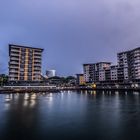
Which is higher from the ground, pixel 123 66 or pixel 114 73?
pixel 123 66

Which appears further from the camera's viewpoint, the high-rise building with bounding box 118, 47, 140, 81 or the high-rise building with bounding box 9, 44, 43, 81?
the high-rise building with bounding box 9, 44, 43, 81

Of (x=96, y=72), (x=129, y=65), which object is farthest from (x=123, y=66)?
(x=96, y=72)

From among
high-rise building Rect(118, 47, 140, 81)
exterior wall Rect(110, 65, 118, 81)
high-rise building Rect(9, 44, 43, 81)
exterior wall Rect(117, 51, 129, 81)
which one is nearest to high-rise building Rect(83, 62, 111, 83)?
exterior wall Rect(110, 65, 118, 81)

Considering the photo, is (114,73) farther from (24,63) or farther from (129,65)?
(24,63)

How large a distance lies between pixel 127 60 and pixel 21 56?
74.1m

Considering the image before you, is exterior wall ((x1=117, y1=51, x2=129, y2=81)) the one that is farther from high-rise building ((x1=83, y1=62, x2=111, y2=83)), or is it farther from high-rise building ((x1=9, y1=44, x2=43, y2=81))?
high-rise building ((x1=9, y1=44, x2=43, y2=81))

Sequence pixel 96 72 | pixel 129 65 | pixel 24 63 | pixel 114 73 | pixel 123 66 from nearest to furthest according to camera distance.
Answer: pixel 24 63 < pixel 129 65 < pixel 123 66 < pixel 114 73 < pixel 96 72

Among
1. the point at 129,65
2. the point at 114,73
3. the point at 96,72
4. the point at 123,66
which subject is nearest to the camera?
the point at 129,65

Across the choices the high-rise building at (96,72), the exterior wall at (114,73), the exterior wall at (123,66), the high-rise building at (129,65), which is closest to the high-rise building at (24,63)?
the high-rise building at (96,72)

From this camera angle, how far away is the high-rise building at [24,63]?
13700 centimetres

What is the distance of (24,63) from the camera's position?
141 meters

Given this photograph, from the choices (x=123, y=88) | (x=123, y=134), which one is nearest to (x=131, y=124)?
(x=123, y=134)

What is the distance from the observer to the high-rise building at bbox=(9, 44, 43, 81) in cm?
13700

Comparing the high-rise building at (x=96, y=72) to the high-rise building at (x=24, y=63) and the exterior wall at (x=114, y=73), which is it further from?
the high-rise building at (x=24, y=63)
